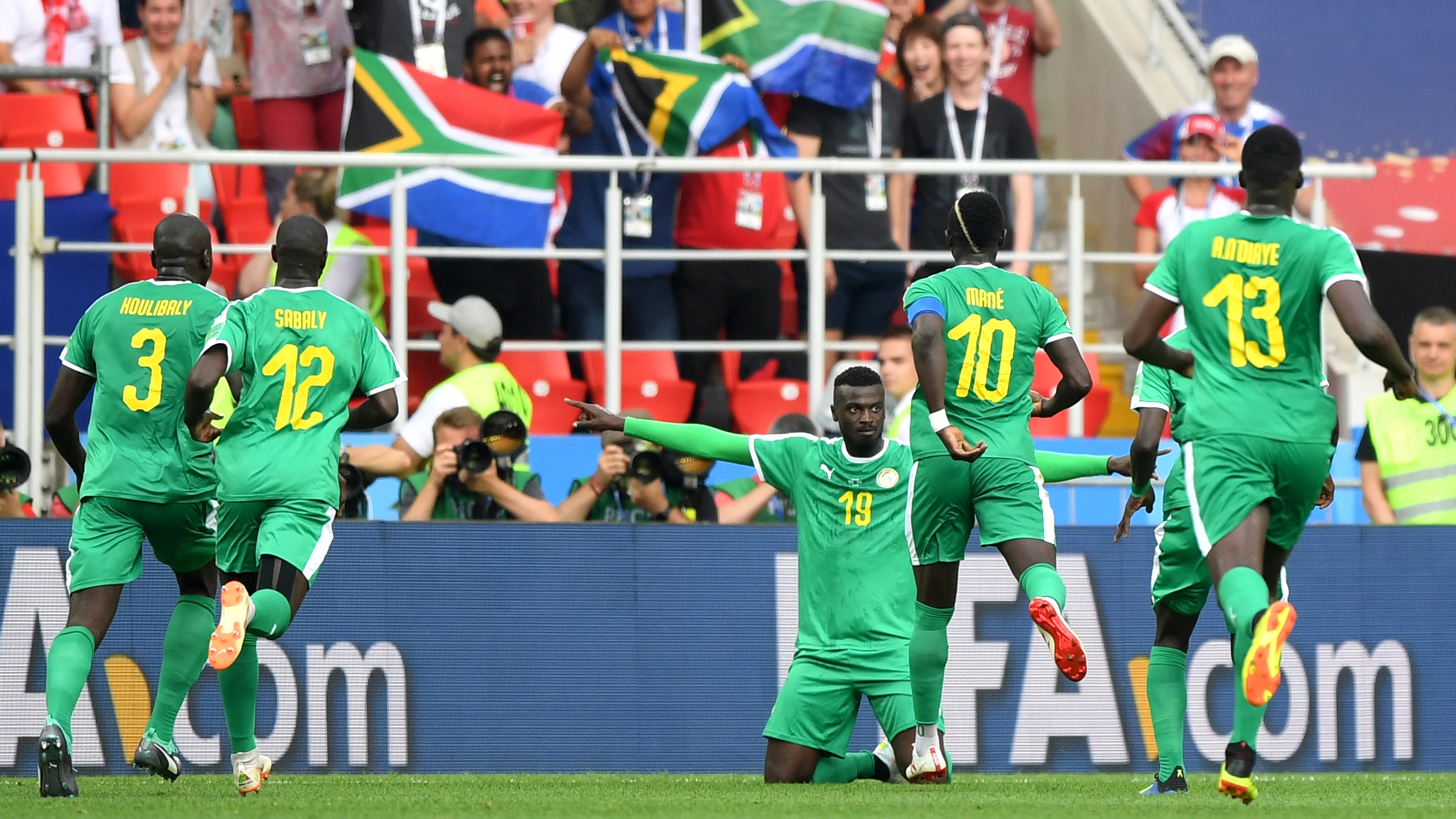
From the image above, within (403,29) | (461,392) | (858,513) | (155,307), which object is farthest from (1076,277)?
(155,307)

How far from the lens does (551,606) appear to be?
387 inches

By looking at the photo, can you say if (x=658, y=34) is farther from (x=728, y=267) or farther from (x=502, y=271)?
(x=502, y=271)

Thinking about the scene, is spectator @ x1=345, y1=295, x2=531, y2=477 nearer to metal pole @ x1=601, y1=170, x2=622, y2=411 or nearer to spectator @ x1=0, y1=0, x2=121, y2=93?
metal pole @ x1=601, y1=170, x2=622, y2=411

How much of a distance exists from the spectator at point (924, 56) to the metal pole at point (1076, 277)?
1.57 metres

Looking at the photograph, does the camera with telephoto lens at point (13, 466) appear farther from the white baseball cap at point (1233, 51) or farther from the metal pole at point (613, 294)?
the white baseball cap at point (1233, 51)

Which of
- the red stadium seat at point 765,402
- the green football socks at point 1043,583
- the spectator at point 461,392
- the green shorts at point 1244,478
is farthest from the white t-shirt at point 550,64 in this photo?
the green shorts at point 1244,478

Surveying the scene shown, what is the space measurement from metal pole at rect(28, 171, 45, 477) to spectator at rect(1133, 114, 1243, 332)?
5.83 metres

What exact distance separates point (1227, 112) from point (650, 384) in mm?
3996

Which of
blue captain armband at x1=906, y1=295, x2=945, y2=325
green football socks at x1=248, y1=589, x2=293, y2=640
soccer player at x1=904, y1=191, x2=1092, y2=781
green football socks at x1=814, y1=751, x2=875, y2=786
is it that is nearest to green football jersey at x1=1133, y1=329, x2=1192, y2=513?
soccer player at x1=904, y1=191, x2=1092, y2=781

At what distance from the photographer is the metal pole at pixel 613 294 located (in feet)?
34.5

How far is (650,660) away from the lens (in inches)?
388

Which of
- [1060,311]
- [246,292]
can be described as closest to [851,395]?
[1060,311]

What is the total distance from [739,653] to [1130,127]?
6248 millimetres

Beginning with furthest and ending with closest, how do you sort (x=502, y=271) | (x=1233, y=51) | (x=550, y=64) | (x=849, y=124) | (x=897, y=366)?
(x=1233, y=51) → (x=550, y=64) → (x=849, y=124) → (x=502, y=271) → (x=897, y=366)
